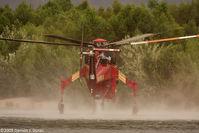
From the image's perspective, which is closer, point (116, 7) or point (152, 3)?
point (152, 3)

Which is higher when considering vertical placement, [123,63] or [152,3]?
[152,3]

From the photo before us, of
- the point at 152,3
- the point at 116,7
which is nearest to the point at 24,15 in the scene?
the point at 116,7

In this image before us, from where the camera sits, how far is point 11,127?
38.2 metres

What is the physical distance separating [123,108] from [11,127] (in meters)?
35.6

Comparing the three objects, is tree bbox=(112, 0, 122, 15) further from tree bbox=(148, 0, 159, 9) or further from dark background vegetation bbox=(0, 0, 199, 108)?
dark background vegetation bbox=(0, 0, 199, 108)

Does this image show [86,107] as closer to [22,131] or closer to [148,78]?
[148,78]

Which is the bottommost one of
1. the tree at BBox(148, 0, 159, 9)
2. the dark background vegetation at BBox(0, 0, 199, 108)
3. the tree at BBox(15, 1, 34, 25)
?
the dark background vegetation at BBox(0, 0, 199, 108)

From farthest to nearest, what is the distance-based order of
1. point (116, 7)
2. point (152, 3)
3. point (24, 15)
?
point (116, 7)
point (152, 3)
point (24, 15)

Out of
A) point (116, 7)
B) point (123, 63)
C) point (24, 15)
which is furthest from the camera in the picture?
point (116, 7)

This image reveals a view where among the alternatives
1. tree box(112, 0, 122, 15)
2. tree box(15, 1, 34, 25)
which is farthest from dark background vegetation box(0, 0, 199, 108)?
tree box(112, 0, 122, 15)

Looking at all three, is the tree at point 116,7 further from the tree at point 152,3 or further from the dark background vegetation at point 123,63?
the dark background vegetation at point 123,63

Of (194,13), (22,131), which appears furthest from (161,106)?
(194,13)

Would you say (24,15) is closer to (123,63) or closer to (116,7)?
(116,7)

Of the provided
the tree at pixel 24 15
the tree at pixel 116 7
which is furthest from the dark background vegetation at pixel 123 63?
the tree at pixel 116 7
